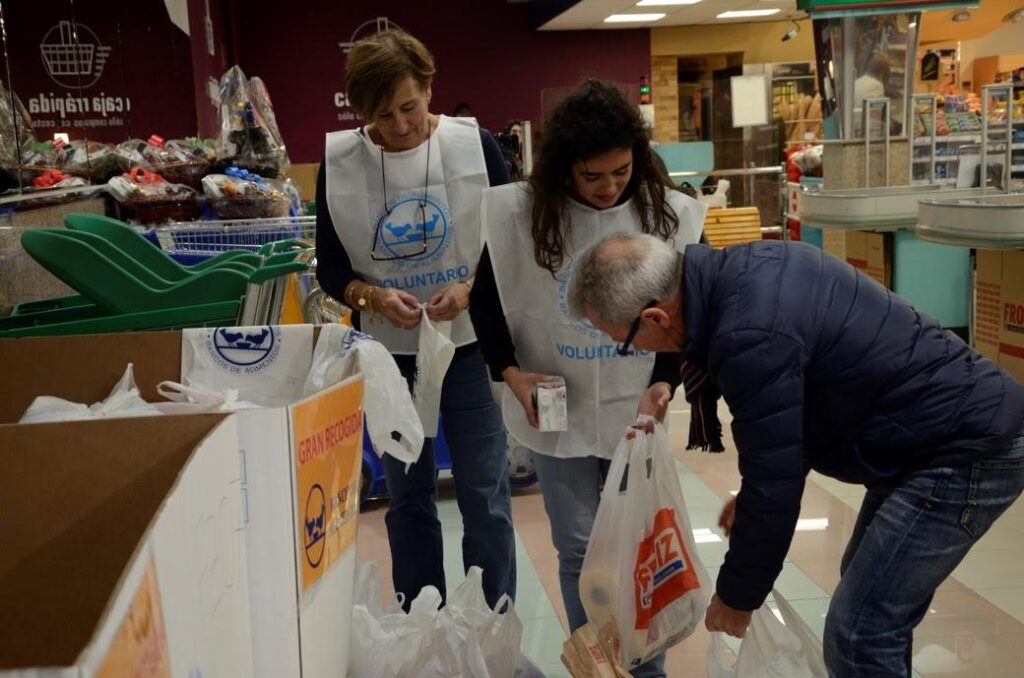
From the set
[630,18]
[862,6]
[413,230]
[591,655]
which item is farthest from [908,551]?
[630,18]

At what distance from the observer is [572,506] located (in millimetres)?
2402

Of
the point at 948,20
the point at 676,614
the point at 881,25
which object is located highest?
the point at 948,20

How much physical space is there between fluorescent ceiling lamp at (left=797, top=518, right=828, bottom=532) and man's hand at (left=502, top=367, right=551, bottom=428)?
205 cm

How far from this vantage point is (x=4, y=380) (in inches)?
64.1

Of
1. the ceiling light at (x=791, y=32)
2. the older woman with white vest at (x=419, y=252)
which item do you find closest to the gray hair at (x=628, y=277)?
the older woman with white vest at (x=419, y=252)

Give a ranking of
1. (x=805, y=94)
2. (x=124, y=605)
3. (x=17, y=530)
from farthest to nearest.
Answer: (x=805, y=94) < (x=17, y=530) < (x=124, y=605)

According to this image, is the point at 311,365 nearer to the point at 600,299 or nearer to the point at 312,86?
the point at 600,299

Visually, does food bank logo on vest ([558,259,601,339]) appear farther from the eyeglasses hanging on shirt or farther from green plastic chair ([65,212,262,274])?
green plastic chair ([65,212,262,274])

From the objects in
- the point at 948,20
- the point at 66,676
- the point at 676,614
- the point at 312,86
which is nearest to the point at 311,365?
the point at 676,614

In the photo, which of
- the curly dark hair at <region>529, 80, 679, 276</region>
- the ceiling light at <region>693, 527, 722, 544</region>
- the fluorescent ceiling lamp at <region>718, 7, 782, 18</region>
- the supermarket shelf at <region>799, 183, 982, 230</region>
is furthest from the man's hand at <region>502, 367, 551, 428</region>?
the fluorescent ceiling lamp at <region>718, 7, 782, 18</region>

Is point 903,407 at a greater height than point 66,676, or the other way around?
point 66,676

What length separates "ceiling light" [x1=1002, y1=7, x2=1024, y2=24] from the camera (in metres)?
14.9

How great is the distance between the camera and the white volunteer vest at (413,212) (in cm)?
258

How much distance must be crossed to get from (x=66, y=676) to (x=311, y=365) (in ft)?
3.65
